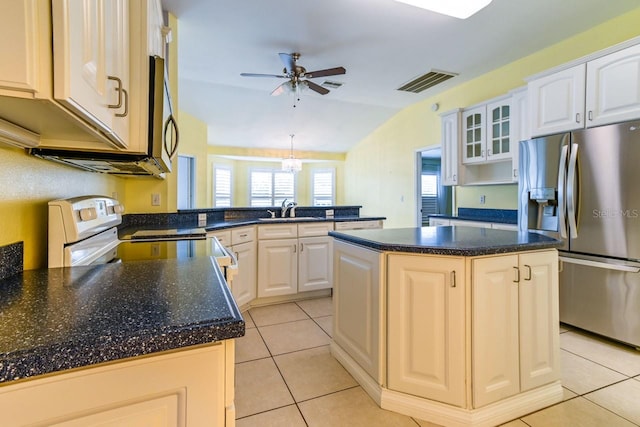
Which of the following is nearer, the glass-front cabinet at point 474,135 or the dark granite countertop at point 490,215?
the dark granite countertop at point 490,215

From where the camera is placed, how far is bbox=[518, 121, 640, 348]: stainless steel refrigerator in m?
2.22

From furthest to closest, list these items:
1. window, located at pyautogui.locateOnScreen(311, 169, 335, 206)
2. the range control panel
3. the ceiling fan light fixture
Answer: window, located at pyautogui.locateOnScreen(311, 169, 335, 206), the ceiling fan light fixture, the range control panel

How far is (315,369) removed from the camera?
203 cm

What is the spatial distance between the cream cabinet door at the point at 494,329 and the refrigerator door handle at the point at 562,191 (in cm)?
142

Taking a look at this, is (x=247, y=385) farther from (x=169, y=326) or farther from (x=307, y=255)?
(x=307, y=255)

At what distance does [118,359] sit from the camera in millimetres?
559

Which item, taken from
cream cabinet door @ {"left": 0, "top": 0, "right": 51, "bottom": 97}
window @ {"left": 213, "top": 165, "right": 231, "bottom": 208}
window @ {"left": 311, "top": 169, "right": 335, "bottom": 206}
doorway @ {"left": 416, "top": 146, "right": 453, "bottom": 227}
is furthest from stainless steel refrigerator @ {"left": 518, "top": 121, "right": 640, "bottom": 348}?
window @ {"left": 213, "top": 165, "right": 231, "bottom": 208}

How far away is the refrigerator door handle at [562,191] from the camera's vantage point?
99.3 inches

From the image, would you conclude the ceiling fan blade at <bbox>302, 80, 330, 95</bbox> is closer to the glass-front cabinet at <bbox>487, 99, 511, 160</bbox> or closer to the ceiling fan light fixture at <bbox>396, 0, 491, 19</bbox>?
the ceiling fan light fixture at <bbox>396, 0, 491, 19</bbox>

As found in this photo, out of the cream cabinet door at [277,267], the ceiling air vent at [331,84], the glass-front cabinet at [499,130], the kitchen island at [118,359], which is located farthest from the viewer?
the ceiling air vent at [331,84]

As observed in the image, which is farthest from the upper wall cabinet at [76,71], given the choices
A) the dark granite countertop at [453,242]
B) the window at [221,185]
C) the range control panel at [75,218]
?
the window at [221,185]

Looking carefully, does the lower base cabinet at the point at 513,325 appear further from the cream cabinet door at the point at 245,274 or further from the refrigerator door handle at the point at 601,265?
the cream cabinet door at the point at 245,274

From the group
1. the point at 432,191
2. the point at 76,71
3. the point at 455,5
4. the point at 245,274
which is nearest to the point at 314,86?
the point at 455,5

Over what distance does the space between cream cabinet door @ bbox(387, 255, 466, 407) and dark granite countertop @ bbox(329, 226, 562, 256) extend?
0.06 meters
